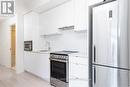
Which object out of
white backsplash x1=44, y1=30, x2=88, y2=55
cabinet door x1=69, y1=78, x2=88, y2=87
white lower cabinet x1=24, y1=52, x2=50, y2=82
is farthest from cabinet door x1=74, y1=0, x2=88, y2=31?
white lower cabinet x1=24, y1=52, x2=50, y2=82

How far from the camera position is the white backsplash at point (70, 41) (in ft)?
16.4

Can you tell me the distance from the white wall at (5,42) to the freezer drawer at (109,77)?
6597 millimetres

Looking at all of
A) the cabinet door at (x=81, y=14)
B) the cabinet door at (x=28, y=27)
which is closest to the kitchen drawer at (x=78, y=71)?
the cabinet door at (x=81, y=14)

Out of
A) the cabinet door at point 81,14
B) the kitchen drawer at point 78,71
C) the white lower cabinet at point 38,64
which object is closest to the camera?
the kitchen drawer at point 78,71

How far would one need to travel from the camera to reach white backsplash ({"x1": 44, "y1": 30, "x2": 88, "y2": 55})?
16.4ft

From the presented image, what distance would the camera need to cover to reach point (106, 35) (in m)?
2.97

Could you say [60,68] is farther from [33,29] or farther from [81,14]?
[33,29]

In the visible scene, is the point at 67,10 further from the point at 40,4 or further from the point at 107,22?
the point at 107,22

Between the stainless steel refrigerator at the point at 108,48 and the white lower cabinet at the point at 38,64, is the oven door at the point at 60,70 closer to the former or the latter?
the white lower cabinet at the point at 38,64

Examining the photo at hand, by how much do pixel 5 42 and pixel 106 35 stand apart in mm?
8821

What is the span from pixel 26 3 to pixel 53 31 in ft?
6.94

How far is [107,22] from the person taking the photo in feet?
9.68

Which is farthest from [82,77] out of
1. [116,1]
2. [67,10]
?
[67,10]

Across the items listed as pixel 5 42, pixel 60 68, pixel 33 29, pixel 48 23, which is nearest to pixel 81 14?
pixel 60 68
